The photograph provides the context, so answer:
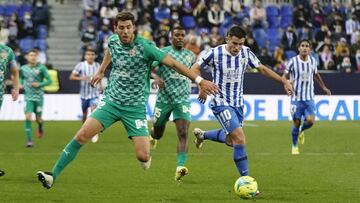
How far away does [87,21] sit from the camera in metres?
35.6

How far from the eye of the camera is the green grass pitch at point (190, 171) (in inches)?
477

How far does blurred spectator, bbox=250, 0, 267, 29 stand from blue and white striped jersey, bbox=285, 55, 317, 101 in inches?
633

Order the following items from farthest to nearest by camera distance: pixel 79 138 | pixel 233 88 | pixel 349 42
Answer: pixel 349 42, pixel 233 88, pixel 79 138

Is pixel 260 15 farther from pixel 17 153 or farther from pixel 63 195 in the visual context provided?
pixel 63 195

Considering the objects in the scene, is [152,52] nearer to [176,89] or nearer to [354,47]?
[176,89]

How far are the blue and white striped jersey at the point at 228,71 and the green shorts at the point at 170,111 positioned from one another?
7.08 feet

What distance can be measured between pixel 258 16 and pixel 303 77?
54.1ft

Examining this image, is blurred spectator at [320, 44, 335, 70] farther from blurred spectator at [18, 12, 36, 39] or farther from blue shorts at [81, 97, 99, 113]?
blue shorts at [81, 97, 99, 113]

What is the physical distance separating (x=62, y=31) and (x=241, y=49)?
24861 millimetres

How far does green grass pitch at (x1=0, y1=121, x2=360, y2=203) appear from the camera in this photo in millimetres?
12117

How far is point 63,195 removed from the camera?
39.8ft

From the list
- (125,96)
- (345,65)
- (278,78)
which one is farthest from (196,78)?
(345,65)

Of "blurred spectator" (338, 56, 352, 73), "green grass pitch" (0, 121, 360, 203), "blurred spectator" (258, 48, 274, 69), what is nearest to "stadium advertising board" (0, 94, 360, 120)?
"blurred spectator" (258, 48, 274, 69)

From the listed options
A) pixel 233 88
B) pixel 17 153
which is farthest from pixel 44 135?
pixel 233 88
